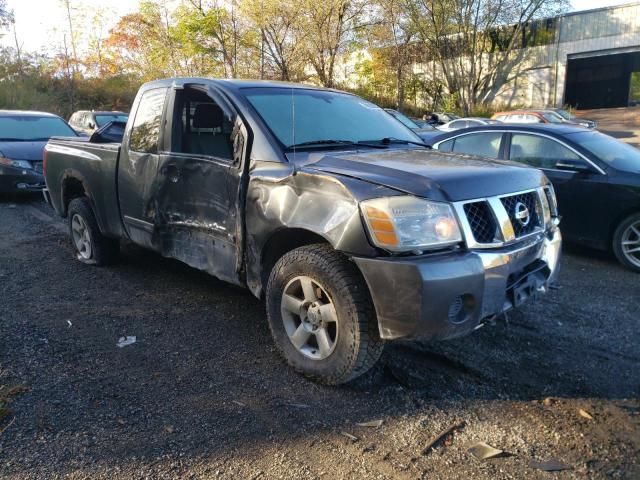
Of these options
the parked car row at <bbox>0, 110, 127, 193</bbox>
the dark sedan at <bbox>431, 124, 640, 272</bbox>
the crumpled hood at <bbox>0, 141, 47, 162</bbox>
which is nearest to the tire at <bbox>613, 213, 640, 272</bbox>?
the dark sedan at <bbox>431, 124, 640, 272</bbox>

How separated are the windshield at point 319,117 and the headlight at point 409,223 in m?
1.05

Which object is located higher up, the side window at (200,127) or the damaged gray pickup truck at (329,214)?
the side window at (200,127)

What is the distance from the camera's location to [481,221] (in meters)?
3.18

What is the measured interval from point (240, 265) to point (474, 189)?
5.43 ft

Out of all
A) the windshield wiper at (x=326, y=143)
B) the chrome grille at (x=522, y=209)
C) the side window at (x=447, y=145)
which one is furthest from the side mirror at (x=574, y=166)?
the windshield wiper at (x=326, y=143)

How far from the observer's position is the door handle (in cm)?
434

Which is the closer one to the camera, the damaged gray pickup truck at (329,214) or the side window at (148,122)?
the damaged gray pickup truck at (329,214)

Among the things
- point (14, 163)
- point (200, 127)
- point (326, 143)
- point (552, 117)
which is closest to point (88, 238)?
point (200, 127)

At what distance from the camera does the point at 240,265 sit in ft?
12.7

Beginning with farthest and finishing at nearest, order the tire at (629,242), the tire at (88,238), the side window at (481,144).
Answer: the side window at (481,144) < the tire at (629,242) < the tire at (88,238)

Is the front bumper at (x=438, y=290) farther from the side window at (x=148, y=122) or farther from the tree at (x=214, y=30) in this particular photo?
the tree at (x=214, y=30)

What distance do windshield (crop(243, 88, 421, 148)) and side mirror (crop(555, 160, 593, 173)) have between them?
2.53 meters

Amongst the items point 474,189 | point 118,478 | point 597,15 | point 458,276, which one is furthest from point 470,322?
point 597,15

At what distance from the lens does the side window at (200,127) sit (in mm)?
4232
